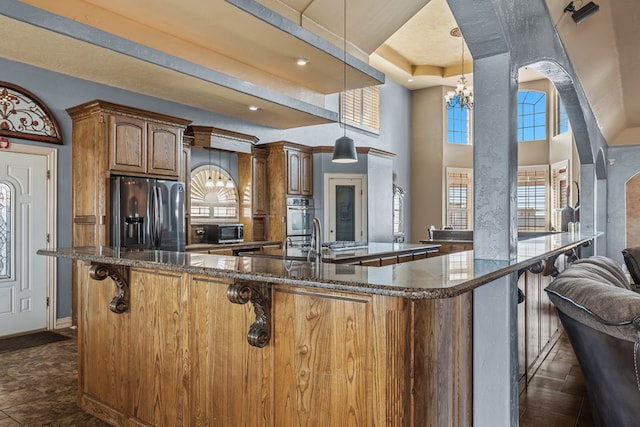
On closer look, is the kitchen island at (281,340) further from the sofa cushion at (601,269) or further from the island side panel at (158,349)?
the sofa cushion at (601,269)

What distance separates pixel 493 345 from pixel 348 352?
840 mm

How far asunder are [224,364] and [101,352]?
102 centimetres

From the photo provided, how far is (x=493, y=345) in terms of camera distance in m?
2.07

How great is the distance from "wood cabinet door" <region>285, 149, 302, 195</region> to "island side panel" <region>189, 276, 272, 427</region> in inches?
210

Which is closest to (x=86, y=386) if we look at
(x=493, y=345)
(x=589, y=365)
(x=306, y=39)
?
(x=493, y=345)

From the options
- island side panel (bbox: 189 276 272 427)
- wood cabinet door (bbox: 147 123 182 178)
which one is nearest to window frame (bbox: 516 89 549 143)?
wood cabinet door (bbox: 147 123 182 178)

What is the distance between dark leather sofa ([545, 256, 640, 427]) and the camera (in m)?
1.48

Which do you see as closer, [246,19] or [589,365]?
[589,365]

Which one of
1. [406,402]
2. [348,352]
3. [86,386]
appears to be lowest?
[86,386]

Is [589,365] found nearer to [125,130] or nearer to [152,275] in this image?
[152,275]

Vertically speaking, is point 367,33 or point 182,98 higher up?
point 367,33

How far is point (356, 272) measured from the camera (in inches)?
67.6

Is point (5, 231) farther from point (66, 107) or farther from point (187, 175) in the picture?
point (187, 175)

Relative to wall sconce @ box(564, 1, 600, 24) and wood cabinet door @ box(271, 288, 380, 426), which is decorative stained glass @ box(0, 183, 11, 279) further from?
wall sconce @ box(564, 1, 600, 24)
